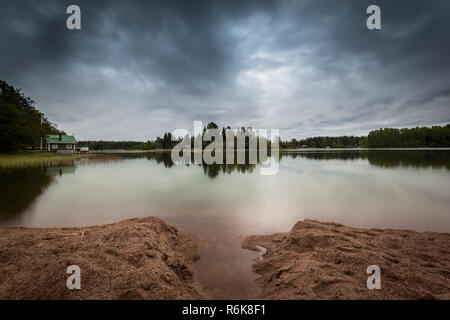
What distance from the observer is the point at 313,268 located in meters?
3.72

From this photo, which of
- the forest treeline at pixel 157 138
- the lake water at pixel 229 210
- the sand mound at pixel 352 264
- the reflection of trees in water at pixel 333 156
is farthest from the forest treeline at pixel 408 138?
the sand mound at pixel 352 264

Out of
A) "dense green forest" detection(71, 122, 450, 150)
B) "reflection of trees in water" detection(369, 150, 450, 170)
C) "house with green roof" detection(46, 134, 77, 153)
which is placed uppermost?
"dense green forest" detection(71, 122, 450, 150)

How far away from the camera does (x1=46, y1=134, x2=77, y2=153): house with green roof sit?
63469mm

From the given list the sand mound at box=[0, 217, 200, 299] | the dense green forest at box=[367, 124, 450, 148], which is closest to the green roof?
the sand mound at box=[0, 217, 200, 299]

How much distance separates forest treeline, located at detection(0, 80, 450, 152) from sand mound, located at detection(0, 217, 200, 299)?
4550 cm

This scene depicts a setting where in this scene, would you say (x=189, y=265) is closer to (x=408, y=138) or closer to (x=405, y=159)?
(x=405, y=159)

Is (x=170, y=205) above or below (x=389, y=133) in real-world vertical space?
below

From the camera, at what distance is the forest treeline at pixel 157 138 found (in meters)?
35.0

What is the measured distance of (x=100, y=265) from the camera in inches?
142

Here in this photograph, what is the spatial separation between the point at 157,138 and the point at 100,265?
148809 millimetres

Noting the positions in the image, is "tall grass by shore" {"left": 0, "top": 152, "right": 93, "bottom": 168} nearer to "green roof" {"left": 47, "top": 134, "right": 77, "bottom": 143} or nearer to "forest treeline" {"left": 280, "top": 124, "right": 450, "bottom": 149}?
"green roof" {"left": 47, "top": 134, "right": 77, "bottom": 143}
